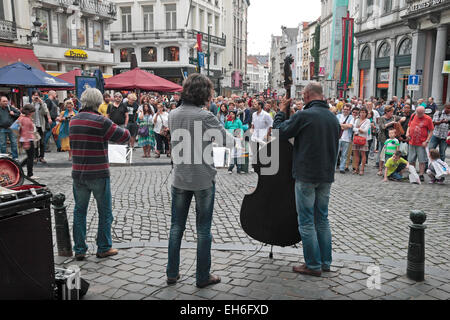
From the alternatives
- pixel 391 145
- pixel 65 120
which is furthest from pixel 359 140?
pixel 65 120

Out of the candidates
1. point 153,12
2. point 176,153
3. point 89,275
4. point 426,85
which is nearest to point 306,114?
point 176,153

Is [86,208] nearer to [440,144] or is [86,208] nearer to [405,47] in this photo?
[440,144]

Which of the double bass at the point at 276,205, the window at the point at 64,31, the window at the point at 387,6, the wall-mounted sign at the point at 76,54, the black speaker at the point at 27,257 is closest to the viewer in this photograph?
the black speaker at the point at 27,257

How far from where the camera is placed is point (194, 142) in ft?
11.4

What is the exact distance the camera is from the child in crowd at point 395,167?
9.60 metres

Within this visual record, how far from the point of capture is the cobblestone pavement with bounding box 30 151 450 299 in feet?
12.1

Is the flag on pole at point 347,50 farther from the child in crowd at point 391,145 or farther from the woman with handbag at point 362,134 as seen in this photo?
the child in crowd at point 391,145

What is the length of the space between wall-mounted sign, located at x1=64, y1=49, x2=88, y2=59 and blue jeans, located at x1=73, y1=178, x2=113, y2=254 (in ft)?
90.3

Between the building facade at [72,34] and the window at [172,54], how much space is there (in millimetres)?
11545

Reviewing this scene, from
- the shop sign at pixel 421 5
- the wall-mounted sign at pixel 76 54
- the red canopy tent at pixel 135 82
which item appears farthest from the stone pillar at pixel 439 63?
the wall-mounted sign at pixel 76 54

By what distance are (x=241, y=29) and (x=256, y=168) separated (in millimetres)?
65763

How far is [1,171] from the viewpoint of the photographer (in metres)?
3.44

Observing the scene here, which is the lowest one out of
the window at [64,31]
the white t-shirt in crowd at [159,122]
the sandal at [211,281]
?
the sandal at [211,281]

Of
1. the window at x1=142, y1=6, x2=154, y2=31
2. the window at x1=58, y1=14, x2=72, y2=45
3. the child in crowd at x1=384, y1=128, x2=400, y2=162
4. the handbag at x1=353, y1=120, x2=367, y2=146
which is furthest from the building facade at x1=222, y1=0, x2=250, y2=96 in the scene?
the child in crowd at x1=384, y1=128, x2=400, y2=162
